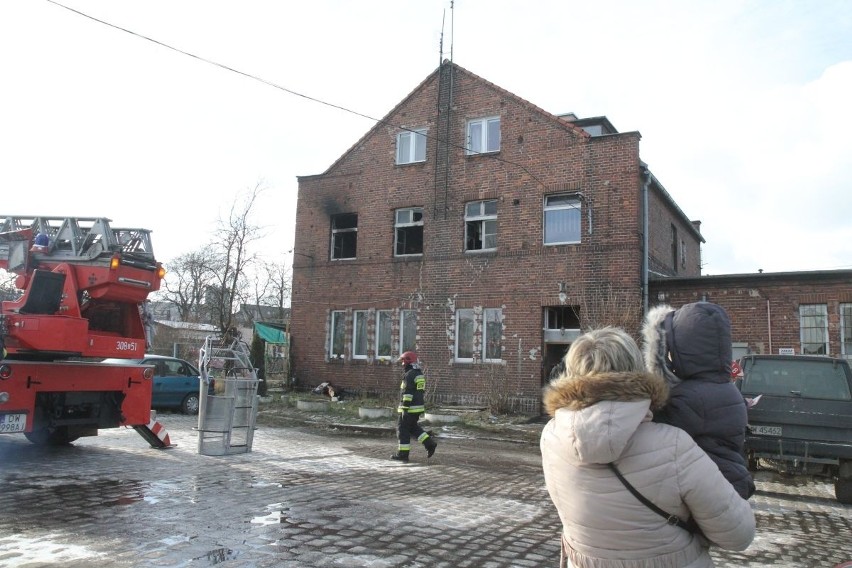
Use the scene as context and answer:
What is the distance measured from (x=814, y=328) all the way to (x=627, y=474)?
15.6 metres

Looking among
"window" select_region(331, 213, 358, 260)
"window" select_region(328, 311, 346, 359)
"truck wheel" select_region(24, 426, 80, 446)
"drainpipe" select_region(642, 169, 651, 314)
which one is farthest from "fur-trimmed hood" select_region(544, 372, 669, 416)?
"window" select_region(331, 213, 358, 260)

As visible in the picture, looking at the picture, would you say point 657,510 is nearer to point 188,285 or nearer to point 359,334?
point 359,334

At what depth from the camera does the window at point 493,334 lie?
1844cm

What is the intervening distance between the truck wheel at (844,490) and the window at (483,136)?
13166 mm

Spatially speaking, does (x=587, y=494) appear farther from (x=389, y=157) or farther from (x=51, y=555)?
(x=389, y=157)

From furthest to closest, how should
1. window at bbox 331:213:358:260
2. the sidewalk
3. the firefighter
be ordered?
→ window at bbox 331:213:358:260
the sidewalk
the firefighter

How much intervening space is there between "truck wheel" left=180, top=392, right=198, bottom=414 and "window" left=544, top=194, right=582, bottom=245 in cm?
1058

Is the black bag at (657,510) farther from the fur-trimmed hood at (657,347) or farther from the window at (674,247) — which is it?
the window at (674,247)

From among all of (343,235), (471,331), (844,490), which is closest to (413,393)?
(844,490)

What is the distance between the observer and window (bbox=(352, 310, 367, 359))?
20672 millimetres

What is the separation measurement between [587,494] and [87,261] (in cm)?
853

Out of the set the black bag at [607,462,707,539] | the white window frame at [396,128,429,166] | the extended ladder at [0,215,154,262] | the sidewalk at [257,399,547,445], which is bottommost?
the sidewalk at [257,399,547,445]

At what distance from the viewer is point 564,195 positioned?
18125 millimetres

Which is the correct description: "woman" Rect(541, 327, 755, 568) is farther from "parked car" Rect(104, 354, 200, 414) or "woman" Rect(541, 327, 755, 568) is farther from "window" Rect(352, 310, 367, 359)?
"window" Rect(352, 310, 367, 359)
